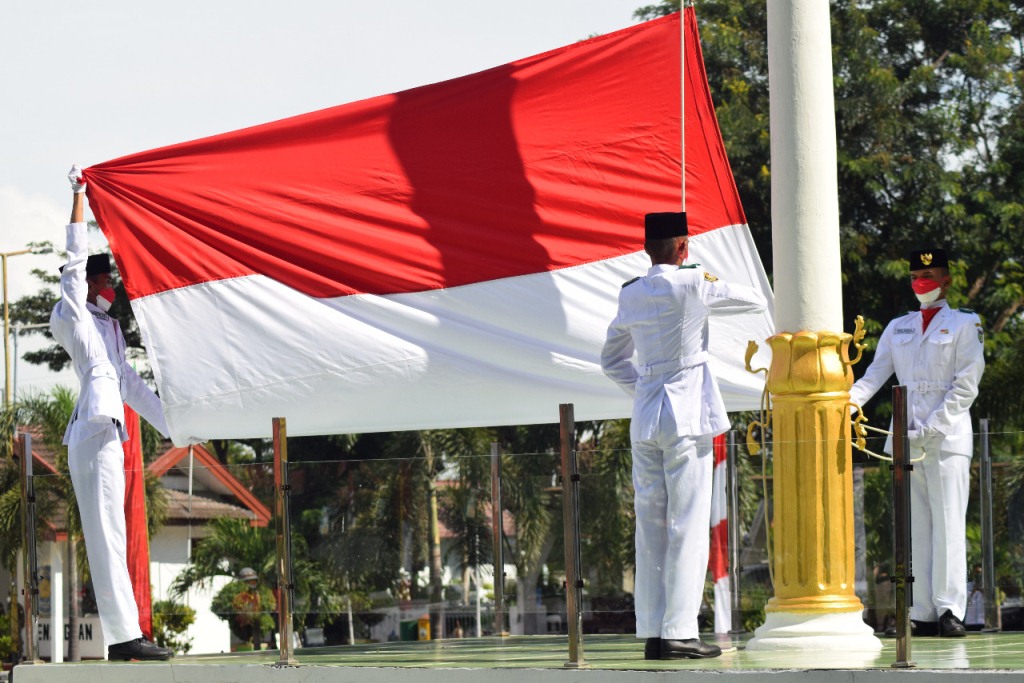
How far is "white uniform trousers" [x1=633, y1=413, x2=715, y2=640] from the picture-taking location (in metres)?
6.39

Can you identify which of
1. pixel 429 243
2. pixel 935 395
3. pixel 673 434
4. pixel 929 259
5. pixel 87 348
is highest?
pixel 429 243

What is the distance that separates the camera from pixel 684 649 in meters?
6.39

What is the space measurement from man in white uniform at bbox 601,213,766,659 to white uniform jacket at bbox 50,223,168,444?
105 inches

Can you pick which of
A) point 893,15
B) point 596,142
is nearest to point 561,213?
point 596,142

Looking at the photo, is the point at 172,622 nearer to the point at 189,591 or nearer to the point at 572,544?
the point at 189,591

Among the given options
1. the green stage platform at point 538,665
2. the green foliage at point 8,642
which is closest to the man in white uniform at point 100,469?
the green stage platform at point 538,665

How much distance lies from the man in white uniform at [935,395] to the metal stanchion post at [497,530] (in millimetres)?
1984

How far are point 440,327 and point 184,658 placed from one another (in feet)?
6.70

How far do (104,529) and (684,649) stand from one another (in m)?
2.95

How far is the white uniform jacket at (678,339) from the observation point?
21.2ft

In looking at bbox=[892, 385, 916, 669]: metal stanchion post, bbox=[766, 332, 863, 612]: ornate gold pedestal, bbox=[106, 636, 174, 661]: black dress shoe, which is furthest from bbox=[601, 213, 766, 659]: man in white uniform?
bbox=[106, 636, 174, 661]: black dress shoe

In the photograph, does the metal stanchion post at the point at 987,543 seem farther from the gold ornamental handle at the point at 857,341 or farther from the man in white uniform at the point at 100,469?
the man in white uniform at the point at 100,469

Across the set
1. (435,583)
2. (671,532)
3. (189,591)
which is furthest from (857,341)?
(189,591)

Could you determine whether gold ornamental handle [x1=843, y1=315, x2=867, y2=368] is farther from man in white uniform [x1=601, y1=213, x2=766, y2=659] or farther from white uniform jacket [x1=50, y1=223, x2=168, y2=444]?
white uniform jacket [x1=50, y1=223, x2=168, y2=444]
